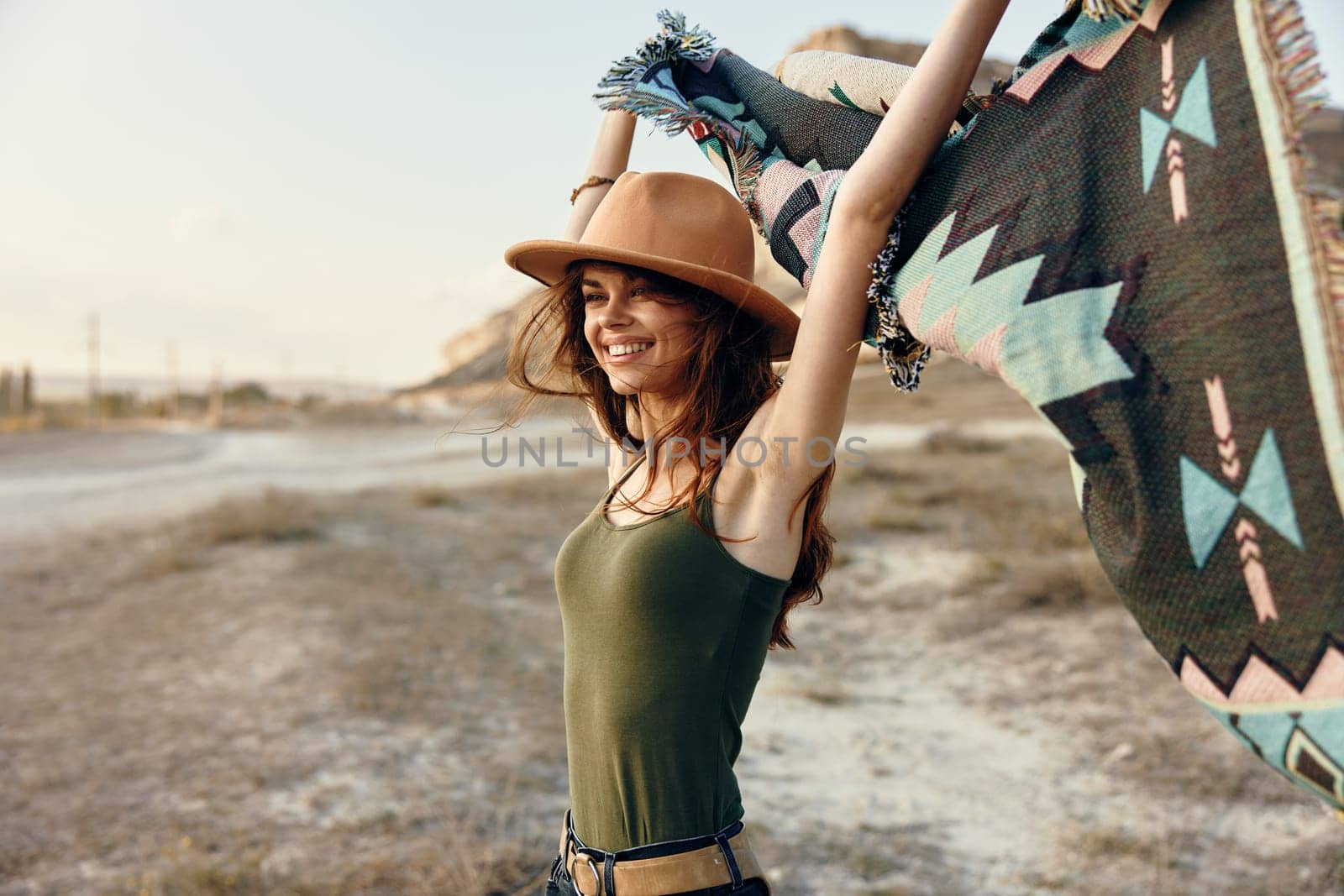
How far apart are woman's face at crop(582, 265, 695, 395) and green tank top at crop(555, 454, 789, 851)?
0.24 meters

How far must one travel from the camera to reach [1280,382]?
87 centimetres

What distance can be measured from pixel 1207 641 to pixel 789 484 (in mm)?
656

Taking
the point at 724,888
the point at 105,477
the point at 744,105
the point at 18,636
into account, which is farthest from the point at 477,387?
the point at 105,477

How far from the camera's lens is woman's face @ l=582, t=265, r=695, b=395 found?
1596 millimetres

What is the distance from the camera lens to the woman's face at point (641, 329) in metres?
1.60

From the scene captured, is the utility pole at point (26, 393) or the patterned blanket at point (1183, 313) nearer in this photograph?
the patterned blanket at point (1183, 313)

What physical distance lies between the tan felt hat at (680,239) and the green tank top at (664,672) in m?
0.34

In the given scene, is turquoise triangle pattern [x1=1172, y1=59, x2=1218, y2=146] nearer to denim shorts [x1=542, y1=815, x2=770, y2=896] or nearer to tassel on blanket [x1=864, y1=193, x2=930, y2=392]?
tassel on blanket [x1=864, y1=193, x2=930, y2=392]

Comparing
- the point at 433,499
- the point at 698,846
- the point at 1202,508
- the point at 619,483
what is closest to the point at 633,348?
the point at 619,483

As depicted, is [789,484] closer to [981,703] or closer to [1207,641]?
[1207,641]

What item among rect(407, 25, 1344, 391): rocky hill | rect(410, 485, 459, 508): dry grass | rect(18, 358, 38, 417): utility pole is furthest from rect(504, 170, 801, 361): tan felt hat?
rect(18, 358, 38, 417): utility pole

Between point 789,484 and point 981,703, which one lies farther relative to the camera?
point 981,703

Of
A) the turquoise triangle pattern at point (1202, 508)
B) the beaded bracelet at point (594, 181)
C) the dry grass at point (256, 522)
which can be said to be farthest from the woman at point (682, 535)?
the dry grass at point (256, 522)

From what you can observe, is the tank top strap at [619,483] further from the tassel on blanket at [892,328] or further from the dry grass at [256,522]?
the dry grass at [256,522]
